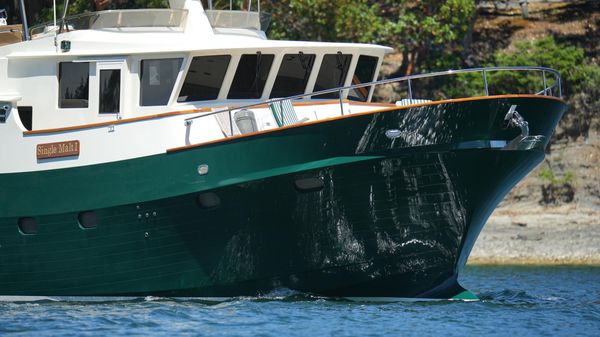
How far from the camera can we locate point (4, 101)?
1922cm

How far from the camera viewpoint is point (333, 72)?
65.7ft

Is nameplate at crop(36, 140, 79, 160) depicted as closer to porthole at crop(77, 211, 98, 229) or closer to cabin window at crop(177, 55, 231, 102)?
porthole at crop(77, 211, 98, 229)

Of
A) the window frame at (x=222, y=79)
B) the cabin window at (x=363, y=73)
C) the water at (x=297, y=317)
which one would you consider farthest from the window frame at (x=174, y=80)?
the cabin window at (x=363, y=73)

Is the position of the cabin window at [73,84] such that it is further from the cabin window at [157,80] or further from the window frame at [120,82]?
the cabin window at [157,80]

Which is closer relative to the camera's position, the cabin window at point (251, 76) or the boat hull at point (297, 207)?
the boat hull at point (297, 207)

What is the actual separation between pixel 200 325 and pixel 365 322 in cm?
210

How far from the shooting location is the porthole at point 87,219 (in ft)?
61.3

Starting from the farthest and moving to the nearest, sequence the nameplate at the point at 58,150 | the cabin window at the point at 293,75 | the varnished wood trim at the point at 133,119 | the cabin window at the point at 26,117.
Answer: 1. the cabin window at the point at 26,117
2. the cabin window at the point at 293,75
3. the nameplate at the point at 58,150
4. the varnished wood trim at the point at 133,119

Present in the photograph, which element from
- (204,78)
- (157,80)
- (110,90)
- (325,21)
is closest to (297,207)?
(204,78)

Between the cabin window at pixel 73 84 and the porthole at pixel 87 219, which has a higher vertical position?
the cabin window at pixel 73 84

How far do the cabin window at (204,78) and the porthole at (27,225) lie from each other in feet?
9.22

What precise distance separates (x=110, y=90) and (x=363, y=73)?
4069 millimetres

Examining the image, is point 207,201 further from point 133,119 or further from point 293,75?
point 293,75

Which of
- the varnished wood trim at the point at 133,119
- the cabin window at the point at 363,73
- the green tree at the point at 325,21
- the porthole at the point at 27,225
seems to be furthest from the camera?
the green tree at the point at 325,21
